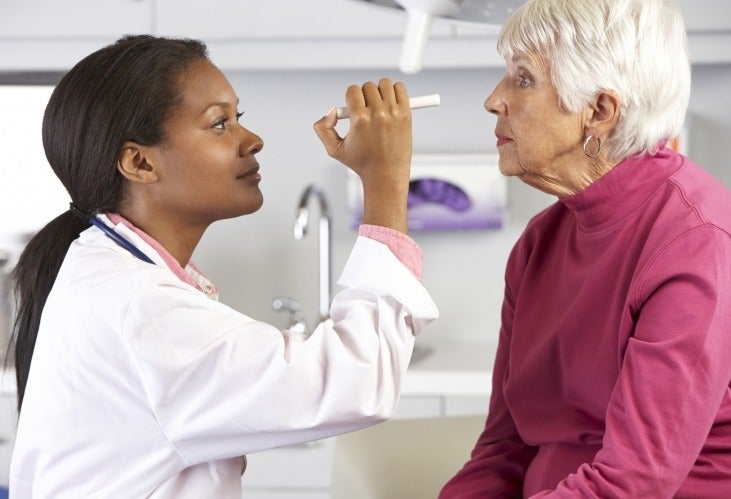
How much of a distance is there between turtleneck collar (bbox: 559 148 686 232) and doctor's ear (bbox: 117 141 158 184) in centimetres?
52

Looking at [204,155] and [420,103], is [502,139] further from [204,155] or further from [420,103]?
[204,155]

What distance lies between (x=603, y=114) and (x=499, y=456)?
529mm

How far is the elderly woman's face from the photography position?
133cm

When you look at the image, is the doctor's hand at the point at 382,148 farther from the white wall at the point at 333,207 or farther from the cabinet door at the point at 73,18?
the white wall at the point at 333,207

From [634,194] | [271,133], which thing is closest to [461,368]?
[271,133]

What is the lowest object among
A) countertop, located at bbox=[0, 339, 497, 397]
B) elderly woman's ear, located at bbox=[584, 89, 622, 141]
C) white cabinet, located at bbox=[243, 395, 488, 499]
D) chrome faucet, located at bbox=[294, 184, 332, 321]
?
white cabinet, located at bbox=[243, 395, 488, 499]

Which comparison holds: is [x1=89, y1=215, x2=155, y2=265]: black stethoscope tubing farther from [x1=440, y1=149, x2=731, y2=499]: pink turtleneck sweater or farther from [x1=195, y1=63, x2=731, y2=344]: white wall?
[x1=195, y1=63, x2=731, y2=344]: white wall

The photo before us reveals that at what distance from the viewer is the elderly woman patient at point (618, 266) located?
1.20 m

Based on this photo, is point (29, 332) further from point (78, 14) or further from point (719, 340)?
point (78, 14)

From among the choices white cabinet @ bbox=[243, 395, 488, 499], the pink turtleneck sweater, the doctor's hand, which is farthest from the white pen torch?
white cabinet @ bbox=[243, 395, 488, 499]

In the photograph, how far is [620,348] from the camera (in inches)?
50.0

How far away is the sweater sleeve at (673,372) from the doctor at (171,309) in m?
0.25

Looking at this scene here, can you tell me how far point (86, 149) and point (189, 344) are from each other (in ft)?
1.00

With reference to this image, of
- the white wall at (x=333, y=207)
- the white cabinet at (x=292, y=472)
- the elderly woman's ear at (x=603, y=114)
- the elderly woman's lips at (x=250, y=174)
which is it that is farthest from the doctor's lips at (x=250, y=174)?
the white wall at (x=333, y=207)
